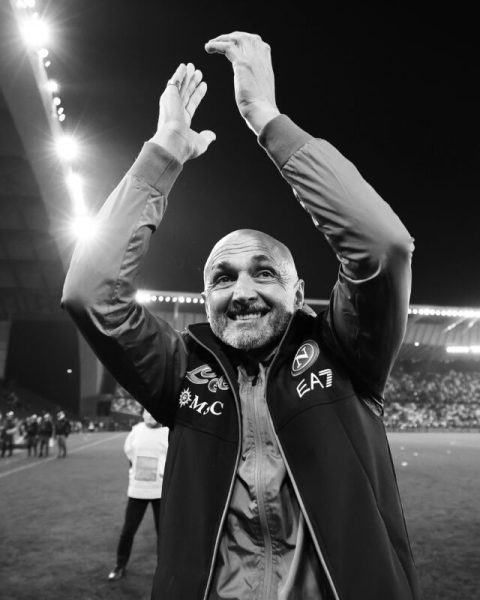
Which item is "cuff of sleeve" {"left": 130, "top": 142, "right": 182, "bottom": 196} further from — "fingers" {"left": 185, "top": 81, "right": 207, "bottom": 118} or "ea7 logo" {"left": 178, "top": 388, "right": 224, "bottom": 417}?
"ea7 logo" {"left": 178, "top": 388, "right": 224, "bottom": 417}

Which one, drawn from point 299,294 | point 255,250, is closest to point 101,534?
point 299,294

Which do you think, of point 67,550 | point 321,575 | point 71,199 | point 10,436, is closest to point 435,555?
point 67,550

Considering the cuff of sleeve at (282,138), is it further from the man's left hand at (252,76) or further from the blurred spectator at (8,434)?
the blurred spectator at (8,434)

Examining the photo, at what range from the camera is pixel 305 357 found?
1548mm

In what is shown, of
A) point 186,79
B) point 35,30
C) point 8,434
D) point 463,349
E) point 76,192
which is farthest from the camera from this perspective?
point 463,349

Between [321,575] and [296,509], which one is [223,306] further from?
[321,575]

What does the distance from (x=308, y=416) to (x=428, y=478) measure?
38.3 feet

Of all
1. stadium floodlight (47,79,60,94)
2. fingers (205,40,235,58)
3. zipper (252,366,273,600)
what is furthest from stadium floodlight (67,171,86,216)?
zipper (252,366,273,600)

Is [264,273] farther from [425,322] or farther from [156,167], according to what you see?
[425,322]

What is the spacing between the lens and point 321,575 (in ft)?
4.46

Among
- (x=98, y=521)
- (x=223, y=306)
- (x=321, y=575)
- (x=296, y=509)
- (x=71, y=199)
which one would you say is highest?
(x=71, y=199)

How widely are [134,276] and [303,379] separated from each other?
59 cm

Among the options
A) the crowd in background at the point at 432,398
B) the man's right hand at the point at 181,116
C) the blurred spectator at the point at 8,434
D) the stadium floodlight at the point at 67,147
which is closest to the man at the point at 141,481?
the man's right hand at the point at 181,116

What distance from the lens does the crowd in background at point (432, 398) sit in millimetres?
40781
